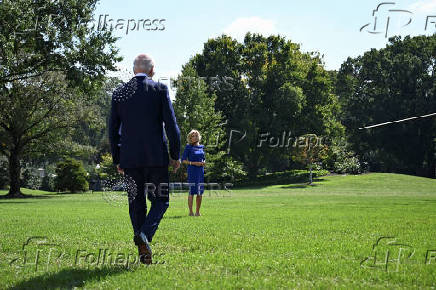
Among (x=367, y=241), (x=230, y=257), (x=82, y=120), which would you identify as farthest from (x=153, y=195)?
(x=82, y=120)

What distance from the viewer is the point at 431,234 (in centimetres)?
Answer: 890

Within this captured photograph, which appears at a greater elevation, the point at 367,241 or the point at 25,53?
the point at 25,53

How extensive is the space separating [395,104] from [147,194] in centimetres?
6999

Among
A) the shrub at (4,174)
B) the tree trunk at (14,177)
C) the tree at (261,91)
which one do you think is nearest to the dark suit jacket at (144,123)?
the tree trunk at (14,177)

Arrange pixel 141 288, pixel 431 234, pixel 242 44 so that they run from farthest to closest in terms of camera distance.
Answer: pixel 242 44 → pixel 431 234 → pixel 141 288

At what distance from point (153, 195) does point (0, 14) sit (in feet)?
74.2

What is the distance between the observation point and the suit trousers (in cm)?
607

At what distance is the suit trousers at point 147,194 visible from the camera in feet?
19.9

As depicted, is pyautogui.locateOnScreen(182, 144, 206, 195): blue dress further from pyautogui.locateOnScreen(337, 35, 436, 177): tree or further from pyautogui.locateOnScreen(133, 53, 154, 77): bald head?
pyautogui.locateOnScreen(337, 35, 436, 177): tree

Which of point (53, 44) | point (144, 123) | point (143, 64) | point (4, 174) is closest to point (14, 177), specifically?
point (4, 174)

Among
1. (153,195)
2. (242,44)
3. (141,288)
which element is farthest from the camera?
(242,44)

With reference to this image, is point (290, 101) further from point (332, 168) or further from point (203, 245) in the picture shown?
point (203, 245)

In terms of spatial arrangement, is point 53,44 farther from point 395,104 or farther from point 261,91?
point 395,104

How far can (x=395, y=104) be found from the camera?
70062 millimetres
